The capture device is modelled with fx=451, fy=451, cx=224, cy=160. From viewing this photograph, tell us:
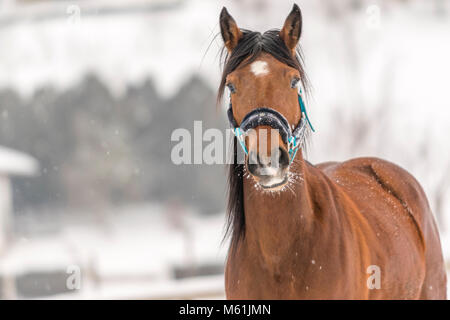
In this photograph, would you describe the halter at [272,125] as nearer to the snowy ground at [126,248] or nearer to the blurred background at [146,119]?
the blurred background at [146,119]

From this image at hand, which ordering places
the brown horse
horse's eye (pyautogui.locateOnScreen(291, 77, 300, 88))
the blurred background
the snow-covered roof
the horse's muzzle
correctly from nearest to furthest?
the horse's muzzle
the brown horse
horse's eye (pyautogui.locateOnScreen(291, 77, 300, 88))
the blurred background
the snow-covered roof

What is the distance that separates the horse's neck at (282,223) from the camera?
2.00m

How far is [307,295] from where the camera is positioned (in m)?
1.96

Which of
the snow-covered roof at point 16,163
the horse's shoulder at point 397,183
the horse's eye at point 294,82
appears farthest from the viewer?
the snow-covered roof at point 16,163

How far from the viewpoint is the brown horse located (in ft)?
6.25

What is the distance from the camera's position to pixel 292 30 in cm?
218

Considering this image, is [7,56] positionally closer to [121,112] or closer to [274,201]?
[121,112]

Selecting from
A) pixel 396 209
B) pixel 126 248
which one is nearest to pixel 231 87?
pixel 396 209

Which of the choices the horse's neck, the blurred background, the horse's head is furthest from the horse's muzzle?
the blurred background

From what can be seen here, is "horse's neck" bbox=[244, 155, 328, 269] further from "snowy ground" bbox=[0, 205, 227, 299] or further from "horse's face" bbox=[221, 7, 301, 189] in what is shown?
"snowy ground" bbox=[0, 205, 227, 299]

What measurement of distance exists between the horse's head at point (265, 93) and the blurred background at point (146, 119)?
686 centimetres

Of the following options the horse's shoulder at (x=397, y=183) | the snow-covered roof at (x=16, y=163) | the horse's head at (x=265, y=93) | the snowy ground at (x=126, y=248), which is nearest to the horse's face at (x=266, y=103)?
the horse's head at (x=265, y=93)
